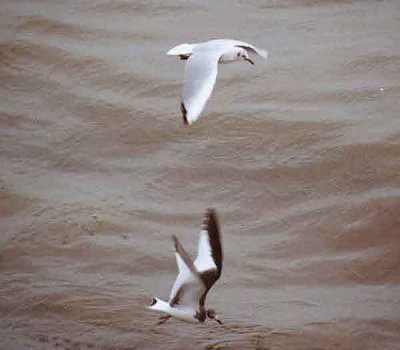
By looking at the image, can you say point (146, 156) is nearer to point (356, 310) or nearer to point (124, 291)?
point (124, 291)

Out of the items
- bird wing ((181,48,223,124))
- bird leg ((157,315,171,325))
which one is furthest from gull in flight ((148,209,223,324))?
bird wing ((181,48,223,124))

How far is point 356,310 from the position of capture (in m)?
6.09

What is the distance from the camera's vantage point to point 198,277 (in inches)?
208

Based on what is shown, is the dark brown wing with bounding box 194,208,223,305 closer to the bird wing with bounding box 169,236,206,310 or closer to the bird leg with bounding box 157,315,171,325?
the bird wing with bounding box 169,236,206,310

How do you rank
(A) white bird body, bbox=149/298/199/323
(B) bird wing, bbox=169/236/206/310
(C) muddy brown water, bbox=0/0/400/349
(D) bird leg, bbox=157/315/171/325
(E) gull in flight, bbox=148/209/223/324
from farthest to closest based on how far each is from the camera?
(C) muddy brown water, bbox=0/0/400/349 < (D) bird leg, bbox=157/315/171/325 < (A) white bird body, bbox=149/298/199/323 < (E) gull in flight, bbox=148/209/223/324 < (B) bird wing, bbox=169/236/206/310

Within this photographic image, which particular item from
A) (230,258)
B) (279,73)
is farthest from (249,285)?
(279,73)

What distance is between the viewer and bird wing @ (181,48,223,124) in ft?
18.6

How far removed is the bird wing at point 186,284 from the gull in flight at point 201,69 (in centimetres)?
67

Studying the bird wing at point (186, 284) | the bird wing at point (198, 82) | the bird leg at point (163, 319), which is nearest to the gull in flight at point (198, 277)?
the bird wing at point (186, 284)

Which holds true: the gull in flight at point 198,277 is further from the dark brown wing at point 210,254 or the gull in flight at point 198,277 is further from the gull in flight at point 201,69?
the gull in flight at point 201,69

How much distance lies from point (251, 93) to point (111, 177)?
1130mm

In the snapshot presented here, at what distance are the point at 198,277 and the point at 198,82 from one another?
1.04 m

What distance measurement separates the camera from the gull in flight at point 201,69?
5.70 metres

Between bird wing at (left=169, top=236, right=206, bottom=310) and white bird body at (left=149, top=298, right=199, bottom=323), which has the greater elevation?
bird wing at (left=169, top=236, right=206, bottom=310)
